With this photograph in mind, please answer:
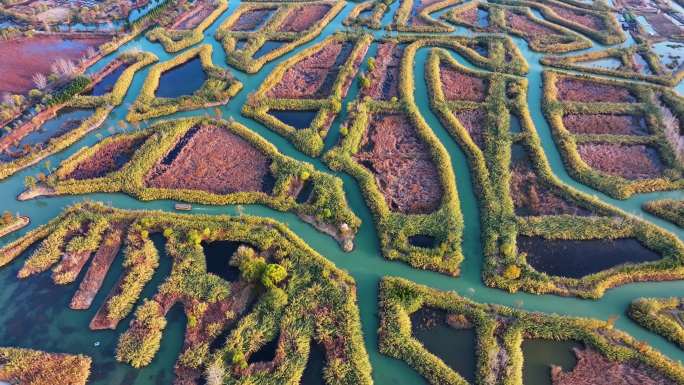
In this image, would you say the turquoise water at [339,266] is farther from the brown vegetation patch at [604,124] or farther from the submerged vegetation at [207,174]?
the brown vegetation patch at [604,124]

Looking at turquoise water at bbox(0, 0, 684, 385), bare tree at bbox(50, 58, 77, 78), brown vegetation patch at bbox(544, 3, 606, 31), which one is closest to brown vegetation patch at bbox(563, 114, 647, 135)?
turquoise water at bbox(0, 0, 684, 385)

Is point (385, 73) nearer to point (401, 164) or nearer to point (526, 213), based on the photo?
point (401, 164)

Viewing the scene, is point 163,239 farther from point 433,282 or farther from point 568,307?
point 568,307

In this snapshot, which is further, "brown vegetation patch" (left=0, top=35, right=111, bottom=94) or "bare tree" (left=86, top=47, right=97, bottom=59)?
"bare tree" (left=86, top=47, right=97, bottom=59)

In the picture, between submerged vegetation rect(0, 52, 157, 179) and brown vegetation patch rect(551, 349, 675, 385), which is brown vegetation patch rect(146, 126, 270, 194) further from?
brown vegetation patch rect(551, 349, 675, 385)

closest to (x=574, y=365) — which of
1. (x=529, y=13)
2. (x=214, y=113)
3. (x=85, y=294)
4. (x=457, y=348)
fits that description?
(x=457, y=348)

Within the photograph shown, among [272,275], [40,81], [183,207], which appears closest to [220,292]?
[272,275]
